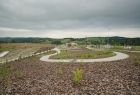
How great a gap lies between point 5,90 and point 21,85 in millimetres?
1547

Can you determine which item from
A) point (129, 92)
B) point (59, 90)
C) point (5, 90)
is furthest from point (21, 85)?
point (129, 92)

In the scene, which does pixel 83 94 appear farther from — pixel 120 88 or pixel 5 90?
pixel 5 90

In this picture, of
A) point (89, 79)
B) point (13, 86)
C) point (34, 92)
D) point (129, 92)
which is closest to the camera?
point (129, 92)

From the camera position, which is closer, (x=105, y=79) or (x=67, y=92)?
(x=67, y=92)

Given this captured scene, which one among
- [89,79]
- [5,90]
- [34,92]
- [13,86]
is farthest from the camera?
[89,79]

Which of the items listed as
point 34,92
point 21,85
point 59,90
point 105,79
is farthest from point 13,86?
point 105,79

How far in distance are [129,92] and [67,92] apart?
12.5ft

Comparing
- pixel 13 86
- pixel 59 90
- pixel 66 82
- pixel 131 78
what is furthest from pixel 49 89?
pixel 131 78

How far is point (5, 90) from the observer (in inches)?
534

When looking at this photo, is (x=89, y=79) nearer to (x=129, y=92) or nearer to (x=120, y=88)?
(x=120, y=88)

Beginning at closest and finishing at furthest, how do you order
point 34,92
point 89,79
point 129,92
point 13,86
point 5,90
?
point 129,92 → point 34,92 → point 5,90 → point 13,86 → point 89,79

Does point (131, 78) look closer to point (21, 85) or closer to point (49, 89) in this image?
point (49, 89)

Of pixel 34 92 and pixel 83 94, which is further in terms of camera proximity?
pixel 34 92

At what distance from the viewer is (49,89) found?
43.7ft
